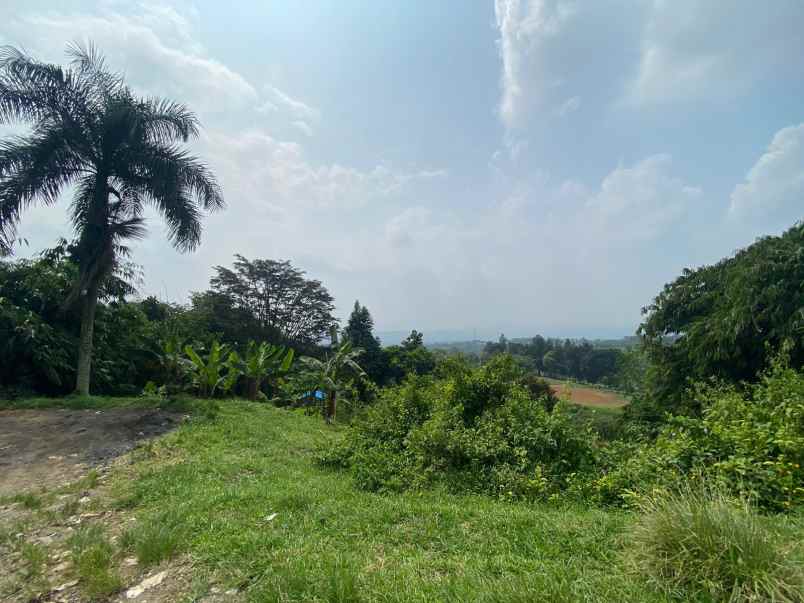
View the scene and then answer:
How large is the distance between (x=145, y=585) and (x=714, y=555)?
10.9 feet

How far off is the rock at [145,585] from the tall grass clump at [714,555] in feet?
9.65

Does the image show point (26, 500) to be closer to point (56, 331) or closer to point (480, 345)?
point (56, 331)

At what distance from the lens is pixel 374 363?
25.7 metres

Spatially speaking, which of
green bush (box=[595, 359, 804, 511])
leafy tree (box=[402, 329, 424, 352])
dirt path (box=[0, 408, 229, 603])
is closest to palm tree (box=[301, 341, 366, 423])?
dirt path (box=[0, 408, 229, 603])

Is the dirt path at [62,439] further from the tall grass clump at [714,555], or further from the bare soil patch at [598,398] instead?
the bare soil patch at [598,398]

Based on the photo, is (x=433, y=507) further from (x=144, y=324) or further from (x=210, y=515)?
(x=144, y=324)

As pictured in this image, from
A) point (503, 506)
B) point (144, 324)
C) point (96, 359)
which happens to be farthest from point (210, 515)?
point (144, 324)

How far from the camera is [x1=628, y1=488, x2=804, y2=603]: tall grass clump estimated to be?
1817 mm

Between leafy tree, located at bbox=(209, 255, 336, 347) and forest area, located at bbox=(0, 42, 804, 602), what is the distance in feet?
42.4

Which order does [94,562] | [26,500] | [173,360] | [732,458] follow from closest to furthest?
1. [94,562]
2. [732,458]
3. [26,500]
4. [173,360]

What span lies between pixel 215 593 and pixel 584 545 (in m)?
2.37

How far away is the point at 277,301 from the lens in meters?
27.0

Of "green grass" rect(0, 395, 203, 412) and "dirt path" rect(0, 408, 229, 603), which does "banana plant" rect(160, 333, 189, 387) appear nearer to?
"green grass" rect(0, 395, 203, 412)

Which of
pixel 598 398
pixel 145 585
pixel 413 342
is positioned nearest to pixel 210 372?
→ pixel 145 585
